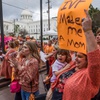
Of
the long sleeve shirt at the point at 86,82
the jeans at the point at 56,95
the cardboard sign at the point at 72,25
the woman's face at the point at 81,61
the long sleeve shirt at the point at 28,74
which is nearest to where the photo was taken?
the long sleeve shirt at the point at 86,82

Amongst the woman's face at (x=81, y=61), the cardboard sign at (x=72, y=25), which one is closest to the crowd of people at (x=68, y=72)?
the woman's face at (x=81, y=61)

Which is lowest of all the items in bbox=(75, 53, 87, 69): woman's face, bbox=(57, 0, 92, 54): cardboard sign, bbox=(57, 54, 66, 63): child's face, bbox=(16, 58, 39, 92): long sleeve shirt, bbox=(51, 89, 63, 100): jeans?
bbox=(51, 89, 63, 100): jeans

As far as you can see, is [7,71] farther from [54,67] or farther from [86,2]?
[86,2]

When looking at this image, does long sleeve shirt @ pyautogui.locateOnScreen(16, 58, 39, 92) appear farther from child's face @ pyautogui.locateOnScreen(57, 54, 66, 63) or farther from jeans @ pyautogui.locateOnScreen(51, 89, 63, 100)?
jeans @ pyautogui.locateOnScreen(51, 89, 63, 100)

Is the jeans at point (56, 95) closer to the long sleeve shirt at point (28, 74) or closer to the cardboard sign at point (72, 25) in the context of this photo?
the long sleeve shirt at point (28, 74)

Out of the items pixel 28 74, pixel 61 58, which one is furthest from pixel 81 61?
pixel 28 74

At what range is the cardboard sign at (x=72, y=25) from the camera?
171 cm

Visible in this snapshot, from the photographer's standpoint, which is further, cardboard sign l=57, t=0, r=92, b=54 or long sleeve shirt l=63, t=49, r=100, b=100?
cardboard sign l=57, t=0, r=92, b=54

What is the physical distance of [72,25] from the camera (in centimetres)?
185

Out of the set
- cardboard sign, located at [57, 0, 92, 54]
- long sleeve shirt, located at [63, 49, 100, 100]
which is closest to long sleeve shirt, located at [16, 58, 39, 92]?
cardboard sign, located at [57, 0, 92, 54]

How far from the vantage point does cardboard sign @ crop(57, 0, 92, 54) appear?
171 cm

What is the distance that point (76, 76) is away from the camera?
1.77 meters

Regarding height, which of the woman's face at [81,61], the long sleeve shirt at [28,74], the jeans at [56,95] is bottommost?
the jeans at [56,95]

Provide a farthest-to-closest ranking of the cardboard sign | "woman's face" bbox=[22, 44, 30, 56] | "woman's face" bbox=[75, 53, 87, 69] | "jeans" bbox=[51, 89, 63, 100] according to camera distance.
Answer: "woman's face" bbox=[22, 44, 30, 56], "jeans" bbox=[51, 89, 63, 100], "woman's face" bbox=[75, 53, 87, 69], the cardboard sign
